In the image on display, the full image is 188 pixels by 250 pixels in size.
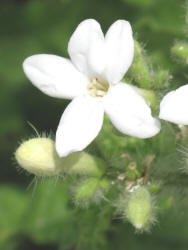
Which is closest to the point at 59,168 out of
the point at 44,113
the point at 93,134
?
the point at 93,134

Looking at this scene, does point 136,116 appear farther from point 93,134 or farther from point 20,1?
point 20,1

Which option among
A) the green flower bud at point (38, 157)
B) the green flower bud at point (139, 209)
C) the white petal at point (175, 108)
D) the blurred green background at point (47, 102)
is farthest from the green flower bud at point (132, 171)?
the blurred green background at point (47, 102)

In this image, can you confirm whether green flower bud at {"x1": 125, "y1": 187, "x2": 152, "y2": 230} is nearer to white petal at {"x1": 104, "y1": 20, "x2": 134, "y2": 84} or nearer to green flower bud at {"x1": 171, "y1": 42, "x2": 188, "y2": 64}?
white petal at {"x1": 104, "y1": 20, "x2": 134, "y2": 84}

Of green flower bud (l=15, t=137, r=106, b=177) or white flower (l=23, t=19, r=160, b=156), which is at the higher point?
white flower (l=23, t=19, r=160, b=156)

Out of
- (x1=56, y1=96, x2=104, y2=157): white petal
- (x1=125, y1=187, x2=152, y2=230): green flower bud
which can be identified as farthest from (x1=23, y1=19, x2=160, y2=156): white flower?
(x1=125, y1=187, x2=152, y2=230): green flower bud

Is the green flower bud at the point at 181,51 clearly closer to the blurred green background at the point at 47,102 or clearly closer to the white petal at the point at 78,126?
the white petal at the point at 78,126

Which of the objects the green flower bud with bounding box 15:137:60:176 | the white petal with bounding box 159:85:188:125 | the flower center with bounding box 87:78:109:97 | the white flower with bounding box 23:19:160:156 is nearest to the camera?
the white petal with bounding box 159:85:188:125

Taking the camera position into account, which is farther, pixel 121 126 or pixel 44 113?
pixel 44 113

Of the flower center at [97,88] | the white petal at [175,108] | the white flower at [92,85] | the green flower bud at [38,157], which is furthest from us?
the flower center at [97,88]
